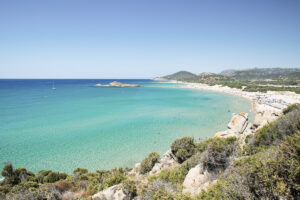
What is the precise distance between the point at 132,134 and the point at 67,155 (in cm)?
694

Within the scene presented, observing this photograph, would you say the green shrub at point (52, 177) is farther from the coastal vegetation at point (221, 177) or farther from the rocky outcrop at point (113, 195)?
the rocky outcrop at point (113, 195)

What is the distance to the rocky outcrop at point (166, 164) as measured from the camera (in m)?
8.45

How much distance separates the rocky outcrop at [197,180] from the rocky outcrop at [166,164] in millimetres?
2815

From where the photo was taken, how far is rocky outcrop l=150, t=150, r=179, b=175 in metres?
8.45

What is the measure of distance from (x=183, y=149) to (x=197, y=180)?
11.8 feet

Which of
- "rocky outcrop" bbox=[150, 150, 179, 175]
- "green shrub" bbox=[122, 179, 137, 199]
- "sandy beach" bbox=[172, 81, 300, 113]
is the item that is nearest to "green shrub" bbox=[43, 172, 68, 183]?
"rocky outcrop" bbox=[150, 150, 179, 175]

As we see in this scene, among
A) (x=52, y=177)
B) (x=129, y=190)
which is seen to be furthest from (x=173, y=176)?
(x=52, y=177)

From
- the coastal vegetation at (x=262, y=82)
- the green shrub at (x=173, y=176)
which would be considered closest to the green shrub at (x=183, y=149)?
the green shrub at (x=173, y=176)

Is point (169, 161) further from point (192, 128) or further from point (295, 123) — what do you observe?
point (192, 128)

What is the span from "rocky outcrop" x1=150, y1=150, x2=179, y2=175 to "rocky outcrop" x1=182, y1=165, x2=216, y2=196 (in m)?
2.81

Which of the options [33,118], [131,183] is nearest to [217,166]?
[131,183]

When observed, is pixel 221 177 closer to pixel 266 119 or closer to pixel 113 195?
pixel 113 195

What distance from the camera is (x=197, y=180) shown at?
5.61 m

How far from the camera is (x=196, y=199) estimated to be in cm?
373
